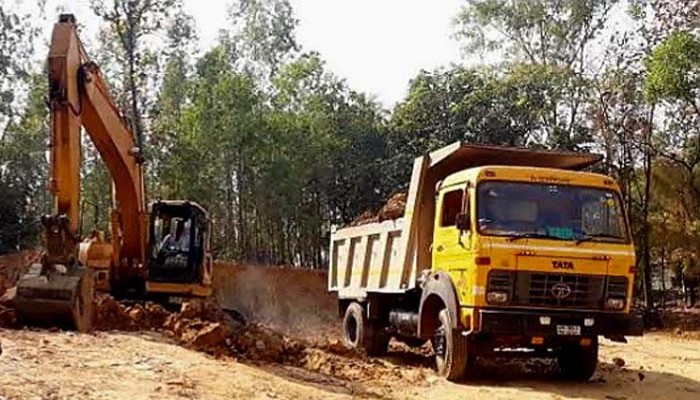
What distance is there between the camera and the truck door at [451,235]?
416 inches

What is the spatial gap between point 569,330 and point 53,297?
600cm

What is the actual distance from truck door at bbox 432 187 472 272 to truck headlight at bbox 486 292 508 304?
1.48ft

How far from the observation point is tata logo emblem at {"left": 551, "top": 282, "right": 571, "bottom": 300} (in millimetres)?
10391

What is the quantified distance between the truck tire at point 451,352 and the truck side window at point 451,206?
1.10 m

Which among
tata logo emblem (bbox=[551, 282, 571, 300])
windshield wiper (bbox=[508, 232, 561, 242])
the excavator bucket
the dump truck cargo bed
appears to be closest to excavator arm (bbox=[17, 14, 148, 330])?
the excavator bucket

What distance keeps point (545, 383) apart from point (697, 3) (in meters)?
15.2

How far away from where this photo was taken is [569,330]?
1034cm

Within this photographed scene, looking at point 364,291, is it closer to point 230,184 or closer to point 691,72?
point 691,72

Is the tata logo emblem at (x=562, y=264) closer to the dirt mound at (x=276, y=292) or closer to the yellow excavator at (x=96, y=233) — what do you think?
the yellow excavator at (x=96, y=233)

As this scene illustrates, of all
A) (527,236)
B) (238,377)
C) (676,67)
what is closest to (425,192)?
(527,236)

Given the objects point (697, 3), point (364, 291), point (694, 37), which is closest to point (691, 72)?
point (694, 37)

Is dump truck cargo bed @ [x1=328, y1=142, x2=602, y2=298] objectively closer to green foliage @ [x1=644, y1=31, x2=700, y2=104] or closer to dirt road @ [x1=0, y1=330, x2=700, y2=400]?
dirt road @ [x1=0, y1=330, x2=700, y2=400]

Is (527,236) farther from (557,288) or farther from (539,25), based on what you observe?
(539,25)

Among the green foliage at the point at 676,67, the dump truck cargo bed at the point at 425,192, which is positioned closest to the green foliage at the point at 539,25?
the green foliage at the point at 676,67
